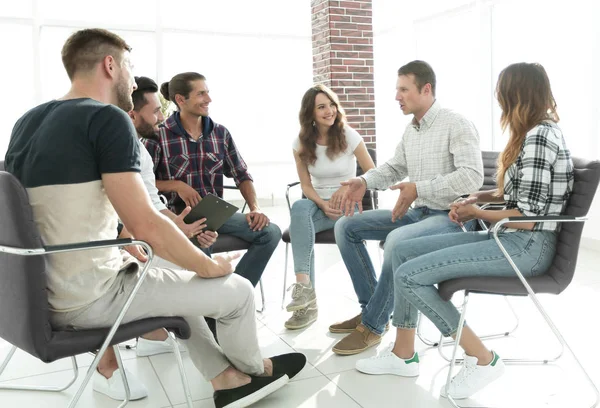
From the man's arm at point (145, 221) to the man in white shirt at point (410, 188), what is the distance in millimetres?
1078

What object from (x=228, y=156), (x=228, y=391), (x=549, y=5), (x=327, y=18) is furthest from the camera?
(x=327, y=18)

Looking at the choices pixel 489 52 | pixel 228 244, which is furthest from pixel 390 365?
pixel 489 52

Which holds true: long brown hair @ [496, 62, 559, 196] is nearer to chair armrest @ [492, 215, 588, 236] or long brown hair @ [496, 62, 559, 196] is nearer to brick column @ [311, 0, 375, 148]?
chair armrest @ [492, 215, 588, 236]

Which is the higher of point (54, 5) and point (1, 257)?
point (54, 5)

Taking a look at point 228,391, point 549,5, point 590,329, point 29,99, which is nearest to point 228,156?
point 228,391

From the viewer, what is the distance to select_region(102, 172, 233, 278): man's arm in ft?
5.86

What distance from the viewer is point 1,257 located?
179 centimetres

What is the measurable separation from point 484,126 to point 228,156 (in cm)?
388

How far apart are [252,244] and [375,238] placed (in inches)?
27.3

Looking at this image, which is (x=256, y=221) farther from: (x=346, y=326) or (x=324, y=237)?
(x=346, y=326)

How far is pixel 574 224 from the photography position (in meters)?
2.16

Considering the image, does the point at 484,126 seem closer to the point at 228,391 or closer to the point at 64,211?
the point at 228,391

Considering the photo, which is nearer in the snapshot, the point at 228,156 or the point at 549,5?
the point at 228,156

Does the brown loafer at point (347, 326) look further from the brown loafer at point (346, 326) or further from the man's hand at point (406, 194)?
the man's hand at point (406, 194)
